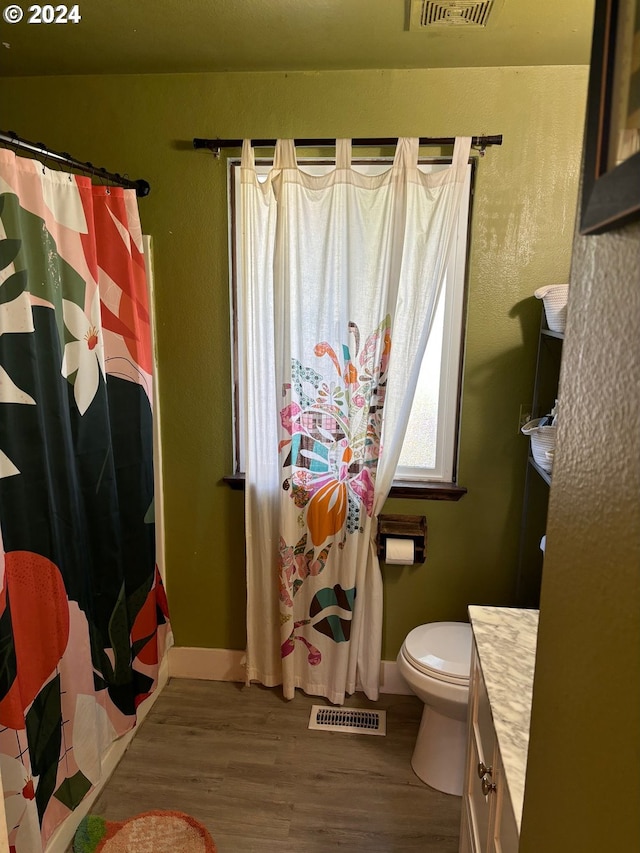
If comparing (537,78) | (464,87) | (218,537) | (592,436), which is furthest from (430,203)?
(592,436)

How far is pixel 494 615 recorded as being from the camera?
1.54 meters

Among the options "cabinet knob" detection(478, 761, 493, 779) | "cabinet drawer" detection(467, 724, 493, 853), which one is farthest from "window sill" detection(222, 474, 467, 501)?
"cabinet knob" detection(478, 761, 493, 779)

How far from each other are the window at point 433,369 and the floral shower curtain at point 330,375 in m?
0.13

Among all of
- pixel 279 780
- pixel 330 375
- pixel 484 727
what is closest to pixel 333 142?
pixel 330 375

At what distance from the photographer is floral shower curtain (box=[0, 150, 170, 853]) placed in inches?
59.1

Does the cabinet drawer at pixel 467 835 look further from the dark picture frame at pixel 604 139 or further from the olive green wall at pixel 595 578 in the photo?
the dark picture frame at pixel 604 139

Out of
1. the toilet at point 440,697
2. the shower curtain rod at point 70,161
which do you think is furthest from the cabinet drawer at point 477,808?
the shower curtain rod at point 70,161

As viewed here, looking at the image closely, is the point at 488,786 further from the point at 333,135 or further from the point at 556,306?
the point at 333,135

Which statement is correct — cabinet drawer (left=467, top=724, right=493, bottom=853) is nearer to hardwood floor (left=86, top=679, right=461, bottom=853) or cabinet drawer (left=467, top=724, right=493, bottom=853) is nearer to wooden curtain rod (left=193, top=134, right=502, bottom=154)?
hardwood floor (left=86, top=679, right=461, bottom=853)

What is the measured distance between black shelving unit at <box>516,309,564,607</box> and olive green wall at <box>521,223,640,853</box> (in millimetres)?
1653

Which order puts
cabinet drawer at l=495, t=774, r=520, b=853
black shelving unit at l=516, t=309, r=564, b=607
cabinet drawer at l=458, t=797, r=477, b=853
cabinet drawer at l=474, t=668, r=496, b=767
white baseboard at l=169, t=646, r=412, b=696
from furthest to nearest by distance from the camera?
white baseboard at l=169, t=646, r=412, b=696
black shelving unit at l=516, t=309, r=564, b=607
cabinet drawer at l=458, t=797, r=477, b=853
cabinet drawer at l=474, t=668, r=496, b=767
cabinet drawer at l=495, t=774, r=520, b=853

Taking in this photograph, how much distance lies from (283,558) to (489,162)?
169cm

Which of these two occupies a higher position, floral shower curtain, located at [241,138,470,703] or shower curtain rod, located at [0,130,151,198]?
shower curtain rod, located at [0,130,151,198]

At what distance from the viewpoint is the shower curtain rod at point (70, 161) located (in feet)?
4.97
